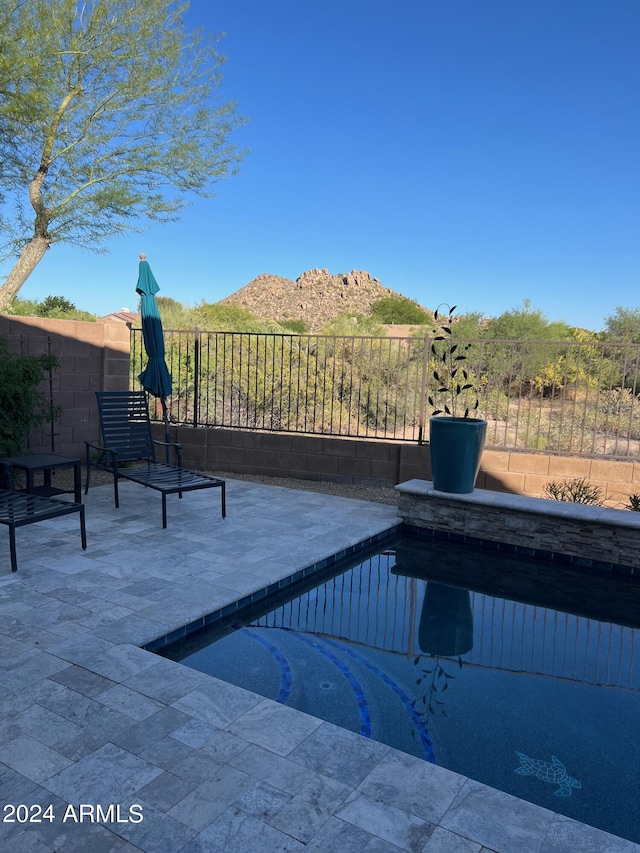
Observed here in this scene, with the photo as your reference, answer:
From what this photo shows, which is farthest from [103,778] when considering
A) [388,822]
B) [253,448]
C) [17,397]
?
[253,448]

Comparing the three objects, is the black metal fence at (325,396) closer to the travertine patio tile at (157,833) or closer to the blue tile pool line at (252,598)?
the blue tile pool line at (252,598)

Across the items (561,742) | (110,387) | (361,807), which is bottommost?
(561,742)

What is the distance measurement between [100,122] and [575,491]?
46.4ft

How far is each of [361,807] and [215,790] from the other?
488mm

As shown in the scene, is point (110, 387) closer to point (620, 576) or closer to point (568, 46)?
point (620, 576)

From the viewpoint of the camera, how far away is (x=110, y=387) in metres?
7.82

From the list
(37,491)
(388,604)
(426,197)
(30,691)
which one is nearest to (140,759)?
(30,691)

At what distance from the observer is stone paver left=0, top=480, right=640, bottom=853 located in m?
1.84

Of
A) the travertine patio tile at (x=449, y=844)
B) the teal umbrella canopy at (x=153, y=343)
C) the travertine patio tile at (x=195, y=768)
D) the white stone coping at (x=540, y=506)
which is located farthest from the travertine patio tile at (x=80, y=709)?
the teal umbrella canopy at (x=153, y=343)

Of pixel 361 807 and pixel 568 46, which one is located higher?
pixel 568 46

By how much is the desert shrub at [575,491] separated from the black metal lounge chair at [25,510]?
4552 millimetres

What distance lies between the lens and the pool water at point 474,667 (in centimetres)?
247

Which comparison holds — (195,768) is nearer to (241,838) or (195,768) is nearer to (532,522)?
(241,838)

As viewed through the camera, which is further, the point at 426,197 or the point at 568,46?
the point at 426,197
